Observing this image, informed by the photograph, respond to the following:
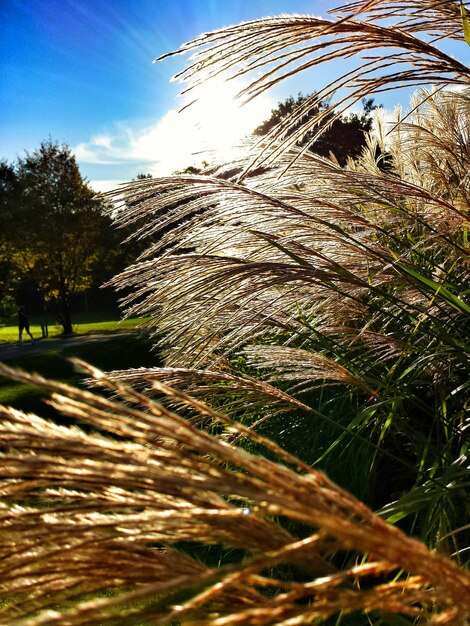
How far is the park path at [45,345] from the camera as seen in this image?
1812 cm

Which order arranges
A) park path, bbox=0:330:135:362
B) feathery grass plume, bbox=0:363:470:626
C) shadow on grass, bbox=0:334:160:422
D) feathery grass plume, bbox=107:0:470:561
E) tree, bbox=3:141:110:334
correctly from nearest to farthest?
feathery grass plume, bbox=0:363:470:626, feathery grass plume, bbox=107:0:470:561, shadow on grass, bbox=0:334:160:422, park path, bbox=0:330:135:362, tree, bbox=3:141:110:334

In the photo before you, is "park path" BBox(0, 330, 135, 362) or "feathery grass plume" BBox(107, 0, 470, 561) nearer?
"feathery grass plume" BBox(107, 0, 470, 561)

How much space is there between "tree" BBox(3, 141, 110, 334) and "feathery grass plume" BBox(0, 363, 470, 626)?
27.0 metres

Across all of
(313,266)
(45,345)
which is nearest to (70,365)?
(45,345)

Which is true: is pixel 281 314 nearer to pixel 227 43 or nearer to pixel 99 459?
pixel 227 43

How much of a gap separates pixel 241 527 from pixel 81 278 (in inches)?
1181

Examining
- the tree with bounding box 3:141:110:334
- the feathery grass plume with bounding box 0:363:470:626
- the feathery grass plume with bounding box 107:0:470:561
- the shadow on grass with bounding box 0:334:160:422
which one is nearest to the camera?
the feathery grass plume with bounding box 0:363:470:626

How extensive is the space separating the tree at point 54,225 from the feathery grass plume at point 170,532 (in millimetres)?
27049

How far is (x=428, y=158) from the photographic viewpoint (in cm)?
354

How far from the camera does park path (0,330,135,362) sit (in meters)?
18.1

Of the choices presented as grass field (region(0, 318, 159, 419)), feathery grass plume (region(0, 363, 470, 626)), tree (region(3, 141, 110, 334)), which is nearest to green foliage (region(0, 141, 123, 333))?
tree (region(3, 141, 110, 334))

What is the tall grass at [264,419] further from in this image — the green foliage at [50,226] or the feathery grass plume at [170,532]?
the green foliage at [50,226]

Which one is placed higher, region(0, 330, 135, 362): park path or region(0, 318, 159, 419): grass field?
region(0, 330, 135, 362): park path

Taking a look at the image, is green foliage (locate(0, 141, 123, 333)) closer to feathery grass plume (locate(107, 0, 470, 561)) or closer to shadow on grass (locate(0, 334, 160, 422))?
shadow on grass (locate(0, 334, 160, 422))
